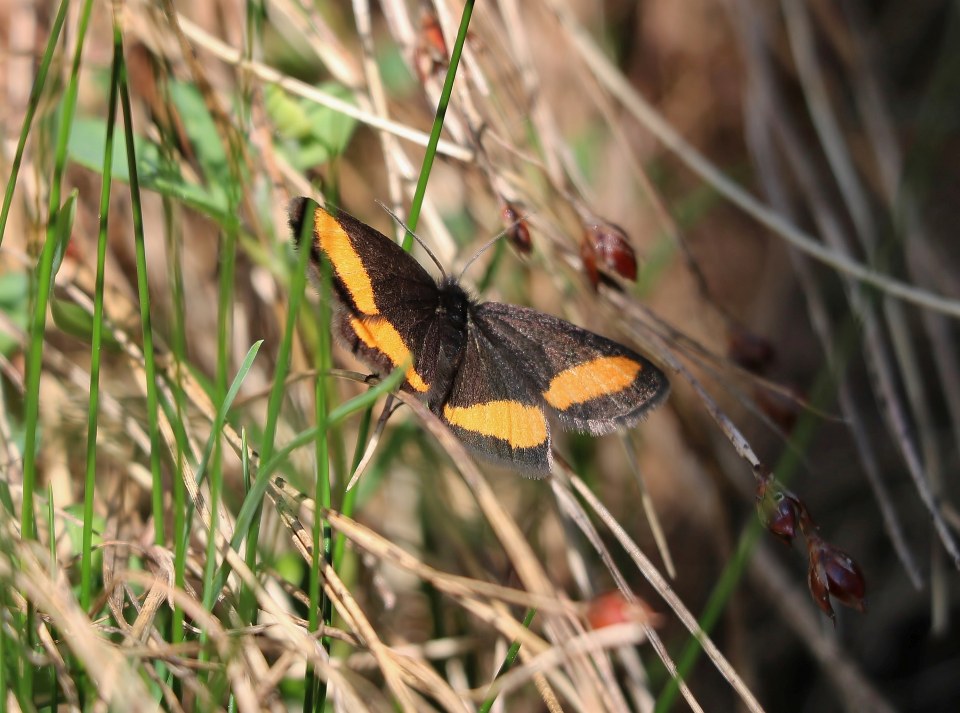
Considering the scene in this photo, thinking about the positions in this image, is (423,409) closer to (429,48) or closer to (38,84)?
(38,84)

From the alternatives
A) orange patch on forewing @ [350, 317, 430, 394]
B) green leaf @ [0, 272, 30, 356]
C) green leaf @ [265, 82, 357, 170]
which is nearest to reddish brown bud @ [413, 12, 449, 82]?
green leaf @ [265, 82, 357, 170]

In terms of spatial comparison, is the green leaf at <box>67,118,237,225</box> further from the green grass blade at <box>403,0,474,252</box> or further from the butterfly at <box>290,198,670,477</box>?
the green grass blade at <box>403,0,474,252</box>

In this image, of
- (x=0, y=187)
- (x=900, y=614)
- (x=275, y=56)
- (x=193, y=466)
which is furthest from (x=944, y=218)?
(x=0, y=187)

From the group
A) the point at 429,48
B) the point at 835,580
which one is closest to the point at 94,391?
the point at 429,48

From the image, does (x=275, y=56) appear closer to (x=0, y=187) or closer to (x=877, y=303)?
(x=0, y=187)

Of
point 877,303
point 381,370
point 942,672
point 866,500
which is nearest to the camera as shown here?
point 381,370

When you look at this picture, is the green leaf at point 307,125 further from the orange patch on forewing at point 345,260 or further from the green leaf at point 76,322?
the green leaf at point 76,322
